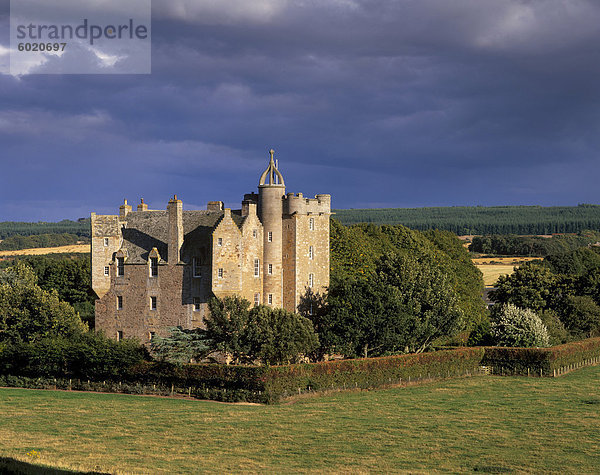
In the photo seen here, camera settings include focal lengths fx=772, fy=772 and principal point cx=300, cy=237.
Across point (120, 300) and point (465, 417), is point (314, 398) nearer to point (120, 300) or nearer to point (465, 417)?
point (465, 417)

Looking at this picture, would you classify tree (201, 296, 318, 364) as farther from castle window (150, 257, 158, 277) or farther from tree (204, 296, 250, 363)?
castle window (150, 257, 158, 277)

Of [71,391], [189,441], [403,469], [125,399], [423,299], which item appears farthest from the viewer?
[423,299]

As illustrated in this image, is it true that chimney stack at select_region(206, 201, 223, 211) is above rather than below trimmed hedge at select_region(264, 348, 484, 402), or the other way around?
above

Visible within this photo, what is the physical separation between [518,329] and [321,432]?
40.2 meters

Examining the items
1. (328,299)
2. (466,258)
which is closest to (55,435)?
(328,299)

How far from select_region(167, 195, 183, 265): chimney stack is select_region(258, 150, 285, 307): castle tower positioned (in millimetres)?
8165

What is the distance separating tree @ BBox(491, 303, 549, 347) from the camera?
82.9 m

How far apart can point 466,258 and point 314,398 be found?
164 ft

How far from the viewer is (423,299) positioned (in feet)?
249

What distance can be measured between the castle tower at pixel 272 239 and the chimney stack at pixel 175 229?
8.16 meters

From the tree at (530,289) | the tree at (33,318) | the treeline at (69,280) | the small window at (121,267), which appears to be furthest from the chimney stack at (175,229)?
the tree at (530,289)

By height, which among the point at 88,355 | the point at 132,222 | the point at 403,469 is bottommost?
the point at 403,469

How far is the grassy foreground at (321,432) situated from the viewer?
4181 cm

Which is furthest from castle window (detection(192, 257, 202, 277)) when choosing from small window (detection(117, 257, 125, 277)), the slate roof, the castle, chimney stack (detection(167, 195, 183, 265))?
small window (detection(117, 257, 125, 277))
